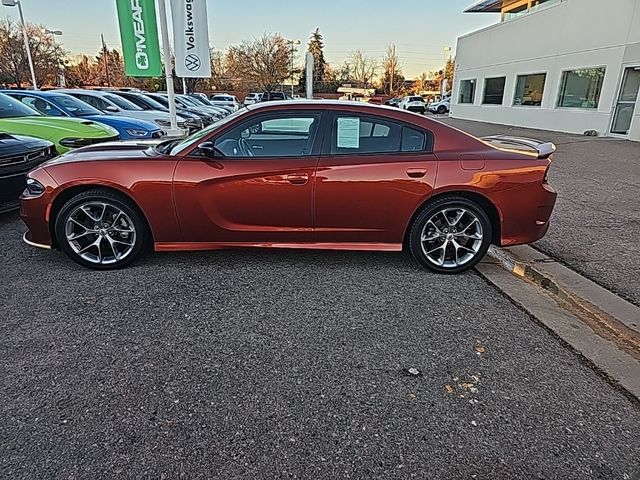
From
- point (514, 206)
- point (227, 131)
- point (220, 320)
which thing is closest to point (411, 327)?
point (220, 320)

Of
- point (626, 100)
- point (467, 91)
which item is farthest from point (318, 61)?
point (626, 100)

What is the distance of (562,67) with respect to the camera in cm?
1706

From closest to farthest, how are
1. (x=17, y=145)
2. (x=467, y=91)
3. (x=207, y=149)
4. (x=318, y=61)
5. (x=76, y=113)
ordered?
(x=207, y=149)
(x=17, y=145)
(x=76, y=113)
(x=467, y=91)
(x=318, y=61)

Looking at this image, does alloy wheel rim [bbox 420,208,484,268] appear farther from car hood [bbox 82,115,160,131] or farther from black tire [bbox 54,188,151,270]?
car hood [bbox 82,115,160,131]

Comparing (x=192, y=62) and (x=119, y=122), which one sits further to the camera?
(x=192, y=62)

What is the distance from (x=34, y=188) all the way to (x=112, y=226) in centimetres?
74

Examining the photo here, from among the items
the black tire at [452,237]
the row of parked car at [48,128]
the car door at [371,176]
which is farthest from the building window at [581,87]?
the car door at [371,176]

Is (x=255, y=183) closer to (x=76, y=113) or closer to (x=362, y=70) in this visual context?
(x=76, y=113)

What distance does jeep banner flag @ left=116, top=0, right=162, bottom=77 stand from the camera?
1012 centimetres

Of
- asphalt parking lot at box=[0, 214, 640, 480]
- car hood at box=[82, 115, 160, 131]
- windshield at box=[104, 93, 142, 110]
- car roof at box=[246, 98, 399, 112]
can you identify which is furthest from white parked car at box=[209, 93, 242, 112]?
asphalt parking lot at box=[0, 214, 640, 480]

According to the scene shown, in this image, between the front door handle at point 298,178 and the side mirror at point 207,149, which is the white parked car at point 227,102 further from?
the front door handle at point 298,178

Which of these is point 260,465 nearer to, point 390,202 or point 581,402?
point 581,402

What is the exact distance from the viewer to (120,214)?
12.7 ft

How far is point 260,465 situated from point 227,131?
9.22ft
